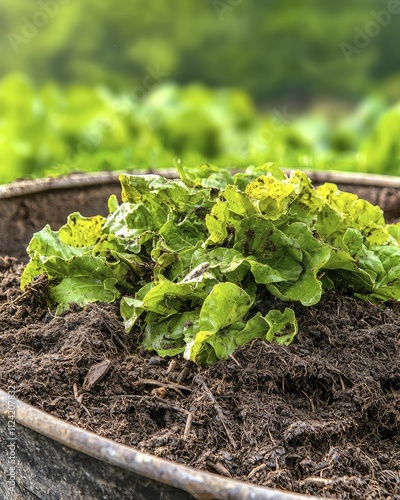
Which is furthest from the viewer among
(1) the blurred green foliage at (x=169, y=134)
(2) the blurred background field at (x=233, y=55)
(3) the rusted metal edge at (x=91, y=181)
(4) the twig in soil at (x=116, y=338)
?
(2) the blurred background field at (x=233, y=55)

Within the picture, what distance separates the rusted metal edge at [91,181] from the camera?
257cm

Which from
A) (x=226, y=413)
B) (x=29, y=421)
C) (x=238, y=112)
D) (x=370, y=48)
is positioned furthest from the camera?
(x=370, y=48)

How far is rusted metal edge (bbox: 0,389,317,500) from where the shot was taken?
3.45ft

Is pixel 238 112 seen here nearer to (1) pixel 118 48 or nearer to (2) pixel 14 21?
(1) pixel 118 48

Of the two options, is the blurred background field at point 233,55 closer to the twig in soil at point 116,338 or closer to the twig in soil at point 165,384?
the twig in soil at point 116,338

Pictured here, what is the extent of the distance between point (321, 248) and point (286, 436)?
1.75 feet

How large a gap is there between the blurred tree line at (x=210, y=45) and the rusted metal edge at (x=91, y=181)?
3.83m

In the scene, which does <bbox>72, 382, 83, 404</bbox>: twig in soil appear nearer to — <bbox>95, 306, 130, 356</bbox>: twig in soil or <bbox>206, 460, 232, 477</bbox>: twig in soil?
<bbox>95, 306, 130, 356</bbox>: twig in soil

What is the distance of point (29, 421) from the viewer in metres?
1.24

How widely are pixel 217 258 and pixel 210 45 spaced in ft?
18.6

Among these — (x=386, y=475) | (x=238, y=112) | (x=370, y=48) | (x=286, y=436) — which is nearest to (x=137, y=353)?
(x=286, y=436)

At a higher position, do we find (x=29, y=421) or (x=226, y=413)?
(x=29, y=421)

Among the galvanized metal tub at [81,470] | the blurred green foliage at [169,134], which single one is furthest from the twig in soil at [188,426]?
the blurred green foliage at [169,134]

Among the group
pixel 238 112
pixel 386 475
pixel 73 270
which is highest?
pixel 73 270
